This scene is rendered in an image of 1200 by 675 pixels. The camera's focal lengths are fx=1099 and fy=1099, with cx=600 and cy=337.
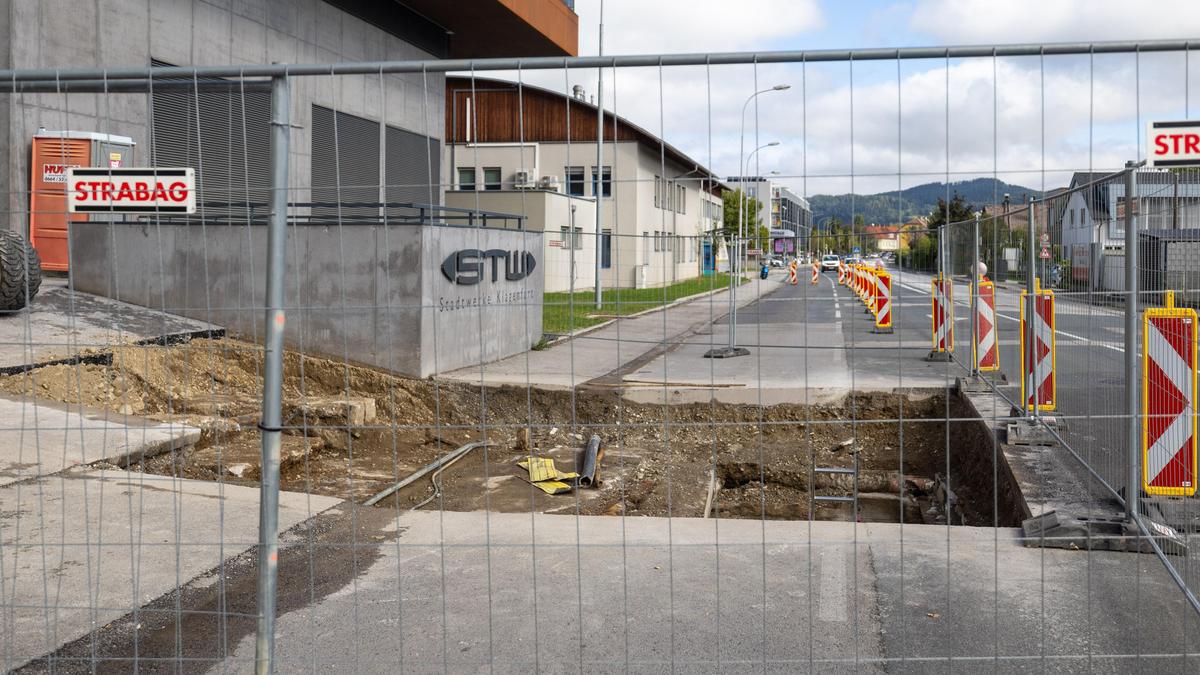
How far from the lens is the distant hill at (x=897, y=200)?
4582mm

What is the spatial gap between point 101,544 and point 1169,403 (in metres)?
5.78

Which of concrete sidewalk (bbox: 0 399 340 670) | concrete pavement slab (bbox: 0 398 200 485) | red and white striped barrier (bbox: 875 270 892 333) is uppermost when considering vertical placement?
red and white striped barrier (bbox: 875 270 892 333)

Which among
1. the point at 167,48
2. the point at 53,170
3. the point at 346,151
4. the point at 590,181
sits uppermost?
the point at 167,48

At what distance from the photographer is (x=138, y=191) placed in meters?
4.34

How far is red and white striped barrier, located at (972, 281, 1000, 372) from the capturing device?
11.9 meters

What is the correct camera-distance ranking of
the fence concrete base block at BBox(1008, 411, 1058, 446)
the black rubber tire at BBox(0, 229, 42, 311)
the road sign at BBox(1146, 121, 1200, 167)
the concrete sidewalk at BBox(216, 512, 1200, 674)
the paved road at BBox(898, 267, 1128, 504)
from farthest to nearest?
the black rubber tire at BBox(0, 229, 42, 311) < the fence concrete base block at BBox(1008, 411, 1058, 446) < the paved road at BBox(898, 267, 1128, 504) < the concrete sidewalk at BBox(216, 512, 1200, 674) < the road sign at BBox(1146, 121, 1200, 167)

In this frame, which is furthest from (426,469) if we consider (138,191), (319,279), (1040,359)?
(138,191)

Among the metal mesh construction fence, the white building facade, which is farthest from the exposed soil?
the white building facade

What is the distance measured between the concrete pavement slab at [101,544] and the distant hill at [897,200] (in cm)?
288

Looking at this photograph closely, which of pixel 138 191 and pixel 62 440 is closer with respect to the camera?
pixel 138 191

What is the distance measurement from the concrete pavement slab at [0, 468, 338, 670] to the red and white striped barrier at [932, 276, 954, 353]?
877cm

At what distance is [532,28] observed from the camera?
88.5 ft

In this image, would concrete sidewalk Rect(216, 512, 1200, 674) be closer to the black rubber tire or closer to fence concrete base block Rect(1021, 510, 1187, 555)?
fence concrete base block Rect(1021, 510, 1187, 555)

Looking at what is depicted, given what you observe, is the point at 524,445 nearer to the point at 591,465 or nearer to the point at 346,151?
the point at 591,465
